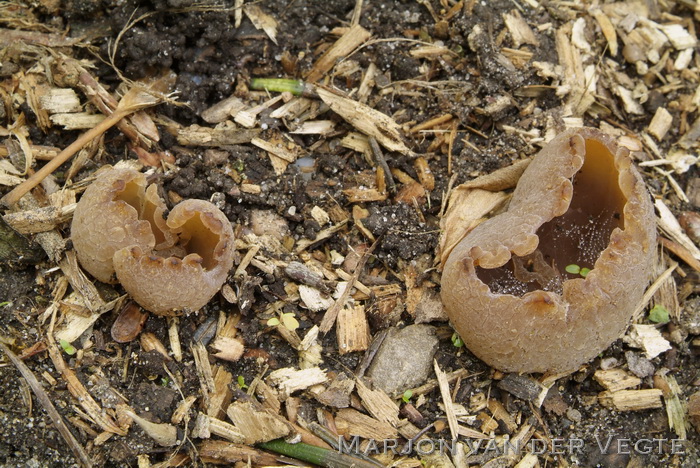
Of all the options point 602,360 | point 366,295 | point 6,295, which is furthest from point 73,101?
point 602,360

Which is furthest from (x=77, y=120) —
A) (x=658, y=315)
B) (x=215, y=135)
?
(x=658, y=315)

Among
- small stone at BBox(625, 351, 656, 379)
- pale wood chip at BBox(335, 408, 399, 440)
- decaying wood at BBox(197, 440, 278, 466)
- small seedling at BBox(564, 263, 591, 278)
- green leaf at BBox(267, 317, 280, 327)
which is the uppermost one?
small seedling at BBox(564, 263, 591, 278)

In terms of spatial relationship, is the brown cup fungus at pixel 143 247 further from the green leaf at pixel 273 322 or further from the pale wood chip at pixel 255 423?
the pale wood chip at pixel 255 423

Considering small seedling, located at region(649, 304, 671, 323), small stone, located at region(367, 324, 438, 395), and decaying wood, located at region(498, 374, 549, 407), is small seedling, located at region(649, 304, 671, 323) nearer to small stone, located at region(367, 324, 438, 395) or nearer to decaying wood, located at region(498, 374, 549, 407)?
decaying wood, located at region(498, 374, 549, 407)

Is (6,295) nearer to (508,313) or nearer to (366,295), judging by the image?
(366,295)

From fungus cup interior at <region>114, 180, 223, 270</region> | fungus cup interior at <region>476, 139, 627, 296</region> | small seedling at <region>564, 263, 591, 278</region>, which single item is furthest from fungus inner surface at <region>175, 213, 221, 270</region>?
small seedling at <region>564, 263, 591, 278</region>

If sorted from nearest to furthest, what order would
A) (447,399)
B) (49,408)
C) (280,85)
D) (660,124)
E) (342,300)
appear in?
(49,408) → (447,399) → (342,300) → (280,85) → (660,124)

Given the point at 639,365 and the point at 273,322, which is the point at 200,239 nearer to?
the point at 273,322
